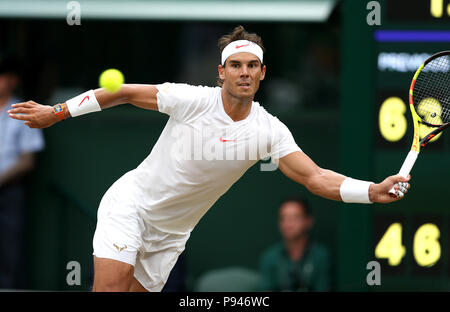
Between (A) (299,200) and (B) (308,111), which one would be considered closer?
(A) (299,200)

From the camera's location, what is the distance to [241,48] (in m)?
4.88

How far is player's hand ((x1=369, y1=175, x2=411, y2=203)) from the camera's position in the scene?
178 inches

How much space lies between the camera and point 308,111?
8.08m

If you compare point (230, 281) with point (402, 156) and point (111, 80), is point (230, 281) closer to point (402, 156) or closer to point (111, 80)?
point (402, 156)

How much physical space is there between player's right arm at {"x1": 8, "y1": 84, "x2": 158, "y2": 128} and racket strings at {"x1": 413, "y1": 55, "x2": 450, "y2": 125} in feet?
5.69

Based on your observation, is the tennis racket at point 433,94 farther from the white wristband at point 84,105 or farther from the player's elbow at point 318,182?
the white wristband at point 84,105

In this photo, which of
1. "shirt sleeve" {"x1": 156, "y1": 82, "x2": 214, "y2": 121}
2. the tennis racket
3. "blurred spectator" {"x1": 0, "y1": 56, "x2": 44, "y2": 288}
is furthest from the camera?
"blurred spectator" {"x1": 0, "y1": 56, "x2": 44, "y2": 288}

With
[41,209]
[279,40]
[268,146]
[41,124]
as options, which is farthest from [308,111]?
[41,124]

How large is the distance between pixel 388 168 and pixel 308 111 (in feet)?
6.18

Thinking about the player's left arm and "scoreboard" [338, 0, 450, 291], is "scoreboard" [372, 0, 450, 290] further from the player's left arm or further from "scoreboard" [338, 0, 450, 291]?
the player's left arm

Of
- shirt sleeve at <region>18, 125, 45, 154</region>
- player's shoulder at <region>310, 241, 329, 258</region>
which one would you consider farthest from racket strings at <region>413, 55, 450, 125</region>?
shirt sleeve at <region>18, 125, 45, 154</region>

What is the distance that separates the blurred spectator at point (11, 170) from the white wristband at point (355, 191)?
349 cm

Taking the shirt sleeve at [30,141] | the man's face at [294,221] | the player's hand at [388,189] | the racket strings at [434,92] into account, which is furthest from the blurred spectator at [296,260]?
the player's hand at [388,189]
